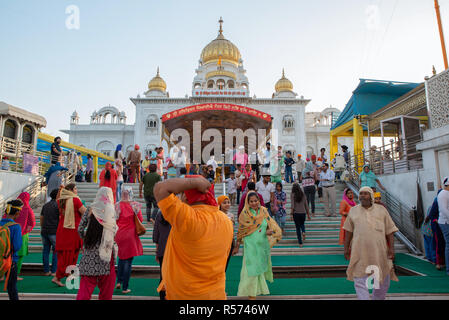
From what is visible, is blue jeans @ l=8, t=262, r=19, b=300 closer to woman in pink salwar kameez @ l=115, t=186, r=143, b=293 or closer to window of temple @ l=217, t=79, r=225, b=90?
woman in pink salwar kameez @ l=115, t=186, r=143, b=293

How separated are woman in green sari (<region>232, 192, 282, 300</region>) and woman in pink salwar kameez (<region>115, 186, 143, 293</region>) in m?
1.54

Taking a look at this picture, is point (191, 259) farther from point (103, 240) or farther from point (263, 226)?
point (263, 226)

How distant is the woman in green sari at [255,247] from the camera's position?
3.85m

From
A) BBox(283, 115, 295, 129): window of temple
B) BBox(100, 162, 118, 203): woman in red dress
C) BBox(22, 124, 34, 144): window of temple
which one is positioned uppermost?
BBox(283, 115, 295, 129): window of temple

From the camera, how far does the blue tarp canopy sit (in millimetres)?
11375

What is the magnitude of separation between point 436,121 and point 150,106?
1140 inches

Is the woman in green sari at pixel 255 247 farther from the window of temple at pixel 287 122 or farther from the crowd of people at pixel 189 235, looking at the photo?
the window of temple at pixel 287 122

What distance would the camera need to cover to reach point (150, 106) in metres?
31.6

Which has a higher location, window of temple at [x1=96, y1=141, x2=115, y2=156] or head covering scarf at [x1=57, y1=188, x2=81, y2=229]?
window of temple at [x1=96, y1=141, x2=115, y2=156]

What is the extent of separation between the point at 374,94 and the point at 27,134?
16.5 m

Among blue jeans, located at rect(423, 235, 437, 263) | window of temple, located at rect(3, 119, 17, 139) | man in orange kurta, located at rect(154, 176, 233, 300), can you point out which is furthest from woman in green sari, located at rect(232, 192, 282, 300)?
window of temple, located at rect(3, 119, 17, 139)

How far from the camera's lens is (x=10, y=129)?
1219 cm

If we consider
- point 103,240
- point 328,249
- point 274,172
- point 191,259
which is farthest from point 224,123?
point 191,259

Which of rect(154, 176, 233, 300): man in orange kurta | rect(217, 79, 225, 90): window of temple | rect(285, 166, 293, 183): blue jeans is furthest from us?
rect(217, 79, 225, 90): window of temple
